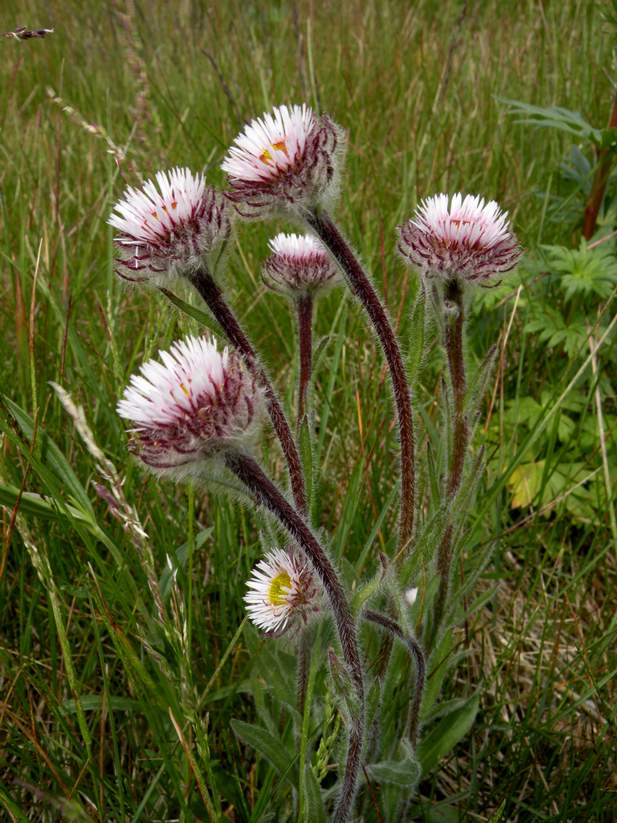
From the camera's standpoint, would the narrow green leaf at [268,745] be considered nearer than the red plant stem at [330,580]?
No

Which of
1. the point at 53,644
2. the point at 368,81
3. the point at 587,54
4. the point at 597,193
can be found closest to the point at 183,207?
the point at 53,644

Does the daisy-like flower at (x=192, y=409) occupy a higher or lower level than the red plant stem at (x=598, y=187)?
lower

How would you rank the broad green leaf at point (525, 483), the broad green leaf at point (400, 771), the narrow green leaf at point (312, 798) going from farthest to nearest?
the broad green leaf at point (525, 483), the broad green leaf at point (400, 771), the narrow green leaf at point (312, 798)

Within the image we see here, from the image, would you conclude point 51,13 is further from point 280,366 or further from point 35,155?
point 280,366

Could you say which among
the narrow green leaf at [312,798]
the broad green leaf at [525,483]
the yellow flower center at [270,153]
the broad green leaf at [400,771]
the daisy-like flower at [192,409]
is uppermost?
the yellow flower center at [270,153]

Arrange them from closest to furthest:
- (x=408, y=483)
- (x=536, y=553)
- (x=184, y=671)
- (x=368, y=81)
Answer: (x=184, y=671) → (x=408, y=483) → (x=536, y=553) → (x=368, y=81)

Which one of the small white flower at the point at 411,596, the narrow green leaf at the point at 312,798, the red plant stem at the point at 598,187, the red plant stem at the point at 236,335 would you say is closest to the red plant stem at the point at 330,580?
the narrow green leaf at the point at 312,798

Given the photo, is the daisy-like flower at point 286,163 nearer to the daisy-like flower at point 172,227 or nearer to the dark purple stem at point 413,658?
the daisy-like flower at point 172,227
